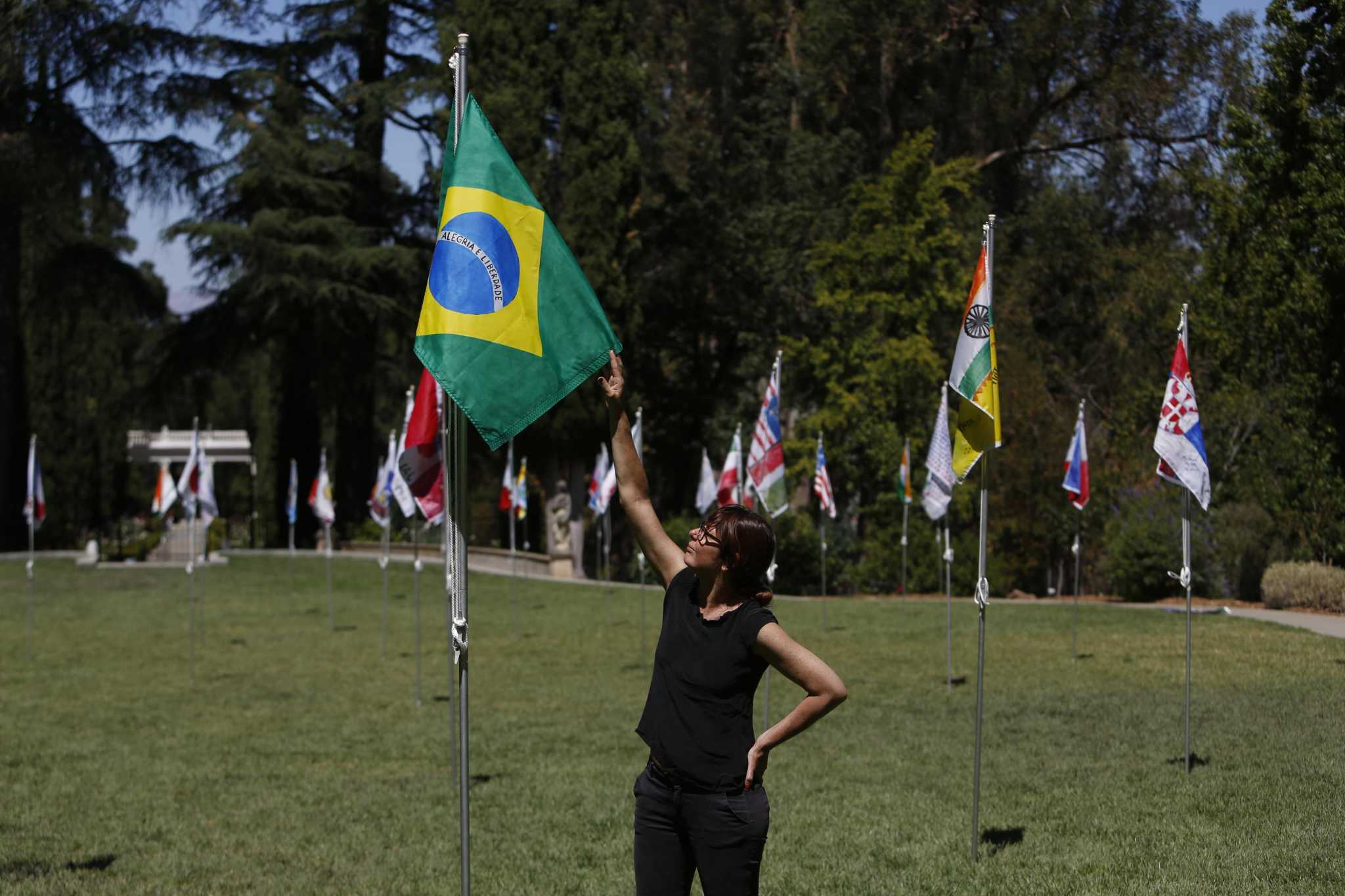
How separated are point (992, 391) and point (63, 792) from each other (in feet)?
25.2

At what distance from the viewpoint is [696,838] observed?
4.68 m

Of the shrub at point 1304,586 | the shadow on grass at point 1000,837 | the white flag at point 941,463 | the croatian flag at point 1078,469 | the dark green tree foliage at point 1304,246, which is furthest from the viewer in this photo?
the croatian flag at point 1078,469

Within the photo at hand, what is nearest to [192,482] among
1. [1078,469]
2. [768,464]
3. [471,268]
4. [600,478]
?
[600,478]

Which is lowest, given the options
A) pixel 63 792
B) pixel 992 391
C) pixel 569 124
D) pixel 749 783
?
pixel 63 792

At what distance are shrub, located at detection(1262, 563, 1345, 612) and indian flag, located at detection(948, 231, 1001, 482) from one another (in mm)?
7652

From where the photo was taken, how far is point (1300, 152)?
13898mm

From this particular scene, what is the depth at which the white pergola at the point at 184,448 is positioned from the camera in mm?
49656

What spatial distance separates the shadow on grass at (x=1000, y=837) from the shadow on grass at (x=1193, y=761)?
Result: 7.16ft

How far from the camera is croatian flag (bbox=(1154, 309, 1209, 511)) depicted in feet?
35.1

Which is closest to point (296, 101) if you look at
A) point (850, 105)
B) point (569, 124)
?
point (569, 124)

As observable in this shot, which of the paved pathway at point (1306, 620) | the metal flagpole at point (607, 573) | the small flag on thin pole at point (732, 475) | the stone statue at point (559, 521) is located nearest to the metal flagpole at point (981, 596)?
the paved pathway at point (1306, 620)

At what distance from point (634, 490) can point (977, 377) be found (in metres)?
3.94

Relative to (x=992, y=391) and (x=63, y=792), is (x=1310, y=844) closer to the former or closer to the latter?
(x=992, y=391)

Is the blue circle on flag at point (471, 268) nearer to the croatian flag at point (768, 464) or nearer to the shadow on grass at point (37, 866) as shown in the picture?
the shadow on grass at point (37, 866)
